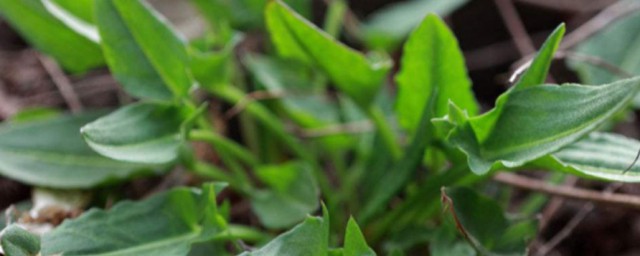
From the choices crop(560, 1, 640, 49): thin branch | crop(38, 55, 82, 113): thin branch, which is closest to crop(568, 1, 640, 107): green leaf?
crop(560, 1, 640, 49): thin branch

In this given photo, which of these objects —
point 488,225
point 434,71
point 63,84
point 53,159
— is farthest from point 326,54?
point 63,84

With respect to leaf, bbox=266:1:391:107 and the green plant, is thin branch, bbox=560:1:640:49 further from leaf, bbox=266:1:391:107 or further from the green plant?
leaf, bbox=266:1:391:107

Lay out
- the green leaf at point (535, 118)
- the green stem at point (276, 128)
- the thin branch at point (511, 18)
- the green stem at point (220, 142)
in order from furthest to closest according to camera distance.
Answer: the thin branch at point (511, 18), the green stem at point (276, 128), the green stem at point (220, 142), the green leaf at point (535, 118)

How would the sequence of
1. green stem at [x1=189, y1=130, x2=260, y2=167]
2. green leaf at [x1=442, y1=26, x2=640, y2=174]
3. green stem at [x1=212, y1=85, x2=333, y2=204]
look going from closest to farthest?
green leaf at [x1=442, y1=26, x2=640, y2=174] → green stem at [x1=189, y1=130, x2=260, y2=167] → green stem at [x1=212, y1=85, x2=333, y2=204]

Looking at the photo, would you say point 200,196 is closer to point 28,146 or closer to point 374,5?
point 28,146

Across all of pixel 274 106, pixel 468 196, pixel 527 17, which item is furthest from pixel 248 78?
pixel 468 196

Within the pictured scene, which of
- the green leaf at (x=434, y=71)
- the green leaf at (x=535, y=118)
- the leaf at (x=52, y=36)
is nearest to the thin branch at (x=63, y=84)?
the leaf at (x=52, y=36)

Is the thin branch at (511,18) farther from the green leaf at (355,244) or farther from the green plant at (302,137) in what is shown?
the green leaf at (355,244)
